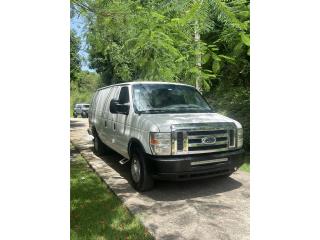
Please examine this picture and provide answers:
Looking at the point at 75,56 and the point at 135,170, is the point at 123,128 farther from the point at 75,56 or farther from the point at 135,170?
the point at 75,56

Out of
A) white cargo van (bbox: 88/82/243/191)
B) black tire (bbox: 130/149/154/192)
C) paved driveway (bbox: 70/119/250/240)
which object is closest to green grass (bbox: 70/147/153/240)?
paved driveway (bbox: 70/119/250/240)

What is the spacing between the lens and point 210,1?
2654 mm

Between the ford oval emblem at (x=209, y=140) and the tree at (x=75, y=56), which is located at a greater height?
the tree at (x=75, y=56)

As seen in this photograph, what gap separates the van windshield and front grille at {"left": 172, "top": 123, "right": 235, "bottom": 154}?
1.33 ft

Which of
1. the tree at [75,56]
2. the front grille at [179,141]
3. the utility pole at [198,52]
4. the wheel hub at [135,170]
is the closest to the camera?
the tree at [75,56]

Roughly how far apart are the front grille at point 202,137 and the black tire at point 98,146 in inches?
89.9

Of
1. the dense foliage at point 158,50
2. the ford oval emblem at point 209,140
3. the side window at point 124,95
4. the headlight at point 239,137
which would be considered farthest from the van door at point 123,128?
the headlight at point 239,137

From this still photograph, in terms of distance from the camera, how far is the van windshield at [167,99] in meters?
4.15

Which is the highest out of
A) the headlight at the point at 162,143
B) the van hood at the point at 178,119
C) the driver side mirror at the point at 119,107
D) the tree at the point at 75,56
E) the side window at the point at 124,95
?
the tree at the point at 75,56

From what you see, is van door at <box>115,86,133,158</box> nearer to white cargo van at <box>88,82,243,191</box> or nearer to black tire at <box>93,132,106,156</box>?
white cargo van at <box>88,82,243,191</box>

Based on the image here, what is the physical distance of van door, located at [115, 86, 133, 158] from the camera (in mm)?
4430

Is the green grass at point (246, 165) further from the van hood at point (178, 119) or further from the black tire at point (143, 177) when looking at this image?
the black tire at point (143, 177)
